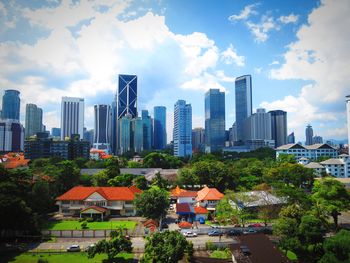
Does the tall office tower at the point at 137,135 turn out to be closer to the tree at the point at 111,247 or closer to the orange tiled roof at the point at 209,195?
the orange tiled roof at the point at 209,195

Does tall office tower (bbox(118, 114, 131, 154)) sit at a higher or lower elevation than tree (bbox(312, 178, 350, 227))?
higher

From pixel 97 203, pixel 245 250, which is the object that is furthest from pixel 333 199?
pixel 97 203

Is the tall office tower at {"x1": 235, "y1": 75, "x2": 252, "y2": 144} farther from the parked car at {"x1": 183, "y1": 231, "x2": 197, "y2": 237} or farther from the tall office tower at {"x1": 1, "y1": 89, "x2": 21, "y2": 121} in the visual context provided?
the parked car at {"x1": 183, "y1": 231, "x2": 197, "y2": 237}

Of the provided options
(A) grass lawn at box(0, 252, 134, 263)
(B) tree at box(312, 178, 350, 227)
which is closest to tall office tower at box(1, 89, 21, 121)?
(A) grass lawn at box(0, 252, 134, 263)

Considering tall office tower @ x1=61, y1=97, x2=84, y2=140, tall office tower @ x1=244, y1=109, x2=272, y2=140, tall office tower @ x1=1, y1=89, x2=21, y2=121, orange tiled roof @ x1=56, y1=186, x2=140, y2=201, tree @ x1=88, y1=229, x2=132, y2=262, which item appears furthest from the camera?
tall office tower @ x1=61, y1=97, x2=84, y2=140

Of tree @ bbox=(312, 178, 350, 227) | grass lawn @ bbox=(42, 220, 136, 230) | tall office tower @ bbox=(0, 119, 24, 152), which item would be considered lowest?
grass lawn @ bbox=(42, 220, 136, 230)

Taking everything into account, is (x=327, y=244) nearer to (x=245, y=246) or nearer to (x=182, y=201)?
(x=245, y=246)

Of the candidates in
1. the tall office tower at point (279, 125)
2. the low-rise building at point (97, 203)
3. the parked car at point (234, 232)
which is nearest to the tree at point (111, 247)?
the parked car at point (234, 232)
